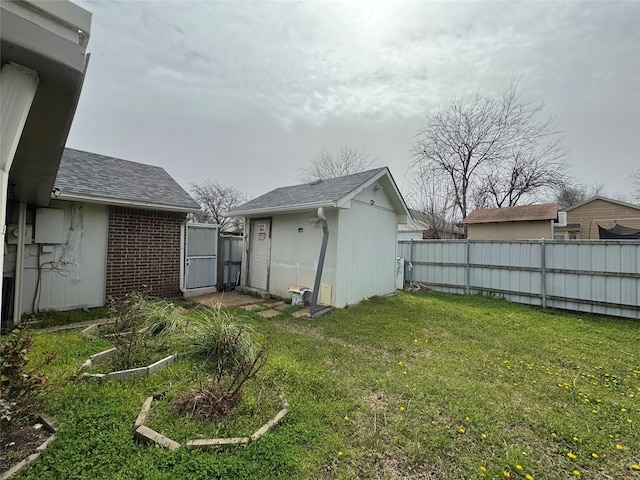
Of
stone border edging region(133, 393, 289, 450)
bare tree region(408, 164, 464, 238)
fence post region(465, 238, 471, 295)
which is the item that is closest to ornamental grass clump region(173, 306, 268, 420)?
stone border edging region(133, 393, 289, 450)

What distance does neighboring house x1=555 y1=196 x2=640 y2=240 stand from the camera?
16719 mm

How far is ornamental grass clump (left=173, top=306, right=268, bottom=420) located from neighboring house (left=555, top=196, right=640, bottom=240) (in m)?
20.9

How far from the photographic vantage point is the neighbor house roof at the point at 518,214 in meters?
14.4

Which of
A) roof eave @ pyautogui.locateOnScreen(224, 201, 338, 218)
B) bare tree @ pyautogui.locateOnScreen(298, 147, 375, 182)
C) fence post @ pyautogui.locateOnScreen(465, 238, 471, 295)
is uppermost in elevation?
bare tree @ pyautogui.locateOnScreen(298, 147, 375, 182)

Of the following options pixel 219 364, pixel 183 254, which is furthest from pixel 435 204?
pixel 219 364

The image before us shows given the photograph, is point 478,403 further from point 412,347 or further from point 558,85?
point 558,85

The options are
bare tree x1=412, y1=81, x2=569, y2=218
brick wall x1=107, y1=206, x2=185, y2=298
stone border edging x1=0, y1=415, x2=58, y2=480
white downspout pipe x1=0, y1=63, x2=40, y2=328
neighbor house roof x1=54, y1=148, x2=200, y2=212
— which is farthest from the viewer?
bare tree x1=412, y1=81, x2=569, y2=218

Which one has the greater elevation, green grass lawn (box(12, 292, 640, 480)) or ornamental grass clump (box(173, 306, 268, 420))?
ornamental grass clump (box(173, 306, 268, 420))

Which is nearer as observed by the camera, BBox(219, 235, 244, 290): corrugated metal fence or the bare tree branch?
BBox(219, 235, 244, 290): corrugated metal fence

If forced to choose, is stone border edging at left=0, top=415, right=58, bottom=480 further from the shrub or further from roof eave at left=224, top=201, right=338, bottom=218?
roof eave at left=224, top=201, right=338, bottom=218

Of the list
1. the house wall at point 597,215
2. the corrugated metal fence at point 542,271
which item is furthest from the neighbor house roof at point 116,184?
the house wall at point 597,215

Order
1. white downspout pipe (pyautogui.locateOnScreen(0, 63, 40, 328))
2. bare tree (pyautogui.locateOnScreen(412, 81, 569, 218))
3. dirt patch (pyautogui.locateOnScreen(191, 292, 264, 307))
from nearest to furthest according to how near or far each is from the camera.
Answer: white downspout pipe (pyautogui.locateOnScreen(0, 63, 40, 328)) < dirt patch (pyautogui.locateOnScreen(191, 292, 264, 307)) < bare tree (pyautogui.locateOnScreen(412, 81, 569, 218))

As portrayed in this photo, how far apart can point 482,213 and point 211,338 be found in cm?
1754

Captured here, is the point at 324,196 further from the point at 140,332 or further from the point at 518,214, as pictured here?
the point at 518,214
